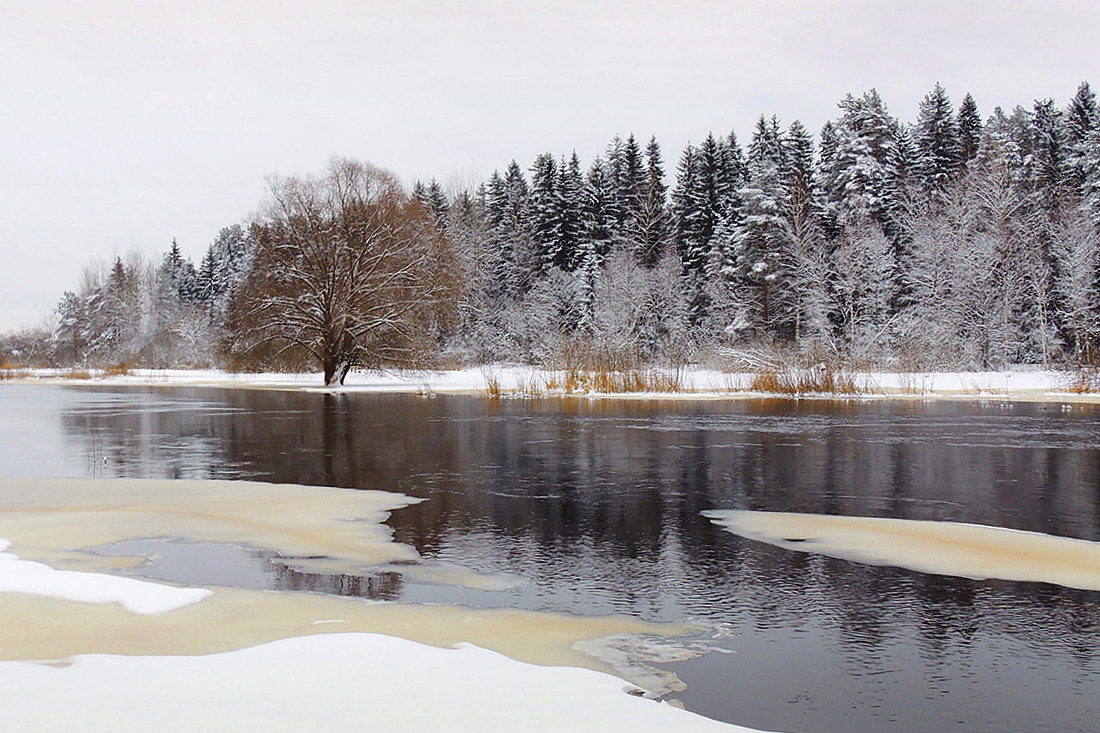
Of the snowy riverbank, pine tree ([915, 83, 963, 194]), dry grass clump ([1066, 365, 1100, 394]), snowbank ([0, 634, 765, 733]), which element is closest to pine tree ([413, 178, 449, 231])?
the snowy riverbank

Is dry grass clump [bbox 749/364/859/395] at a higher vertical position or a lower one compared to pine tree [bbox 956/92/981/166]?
lower

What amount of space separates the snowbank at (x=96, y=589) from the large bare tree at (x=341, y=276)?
3693 cm

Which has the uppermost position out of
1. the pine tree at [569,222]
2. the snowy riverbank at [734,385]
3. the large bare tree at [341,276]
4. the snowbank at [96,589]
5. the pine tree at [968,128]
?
the pine tree at [968,128]

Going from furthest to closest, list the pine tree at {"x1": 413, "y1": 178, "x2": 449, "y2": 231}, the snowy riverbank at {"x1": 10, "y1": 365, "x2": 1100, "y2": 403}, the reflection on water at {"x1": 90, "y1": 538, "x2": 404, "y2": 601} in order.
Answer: the pine tree at {"x1": 413, "y1": 178, "x2": 449, "y2": 231} < the snowy riverbank at {"x1": 10, "y1": 365, "x2": 1100, "y2": 403} < the reflection on water at {"x1": 90, "y1": 538, "x2": 404, "y2": 601}

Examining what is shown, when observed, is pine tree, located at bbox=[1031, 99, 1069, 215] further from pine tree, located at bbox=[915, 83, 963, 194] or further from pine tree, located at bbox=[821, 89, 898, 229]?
pine tree, located at bbox=[821, 89, 898, 229]

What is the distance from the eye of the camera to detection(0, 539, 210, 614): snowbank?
6.49 meters

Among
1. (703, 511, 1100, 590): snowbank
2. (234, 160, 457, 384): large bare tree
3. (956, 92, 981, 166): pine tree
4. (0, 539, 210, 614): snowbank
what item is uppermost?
(956, 92, 981, 166): pine tree

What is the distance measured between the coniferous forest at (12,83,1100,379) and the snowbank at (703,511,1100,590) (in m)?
24.0

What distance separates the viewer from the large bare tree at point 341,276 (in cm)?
4438

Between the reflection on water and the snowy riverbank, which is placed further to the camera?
the snowy riverbank

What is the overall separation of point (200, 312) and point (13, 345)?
40.6 meters

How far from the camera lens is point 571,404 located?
29.5 meters

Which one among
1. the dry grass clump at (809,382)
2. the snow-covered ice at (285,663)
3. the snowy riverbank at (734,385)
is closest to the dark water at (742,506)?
the snow-covered ice at (285,663)

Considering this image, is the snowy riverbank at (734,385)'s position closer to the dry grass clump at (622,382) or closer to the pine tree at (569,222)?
the dry grass clump at (622,382)
